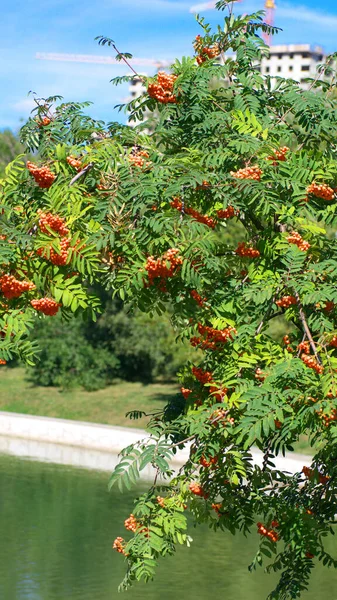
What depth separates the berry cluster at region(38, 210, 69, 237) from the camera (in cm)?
580

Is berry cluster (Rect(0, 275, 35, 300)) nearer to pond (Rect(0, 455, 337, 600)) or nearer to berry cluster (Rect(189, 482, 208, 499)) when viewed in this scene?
berry cluster (Rect(189, 482, 208, 499))

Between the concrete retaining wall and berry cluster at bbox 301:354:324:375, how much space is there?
13.7 m

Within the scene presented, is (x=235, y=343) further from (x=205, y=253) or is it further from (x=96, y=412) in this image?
(x=96, y=412)

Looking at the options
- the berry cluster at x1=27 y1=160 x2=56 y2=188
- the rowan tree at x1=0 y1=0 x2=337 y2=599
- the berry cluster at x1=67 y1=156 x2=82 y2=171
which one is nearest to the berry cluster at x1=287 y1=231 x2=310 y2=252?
the rowan tree at x1=0 y1=0 x2=337 y2=599

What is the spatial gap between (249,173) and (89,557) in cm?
900

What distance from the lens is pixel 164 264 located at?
19.6 ft

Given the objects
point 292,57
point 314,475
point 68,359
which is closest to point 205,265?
point 314,475

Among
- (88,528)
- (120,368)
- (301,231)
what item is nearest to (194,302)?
(301,231)

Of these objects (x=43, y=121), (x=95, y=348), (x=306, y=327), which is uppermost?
(x=43, y=121)

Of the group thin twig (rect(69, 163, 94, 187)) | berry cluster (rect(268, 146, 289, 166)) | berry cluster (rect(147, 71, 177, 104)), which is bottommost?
thin twig (rect(69, 163, 94, 187))

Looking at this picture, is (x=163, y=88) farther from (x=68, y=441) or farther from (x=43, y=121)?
(x=68, y=441)

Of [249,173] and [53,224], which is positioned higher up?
[249,173]

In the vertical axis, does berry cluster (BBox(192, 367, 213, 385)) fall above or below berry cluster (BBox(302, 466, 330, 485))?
above

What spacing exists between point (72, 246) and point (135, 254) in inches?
19.6
